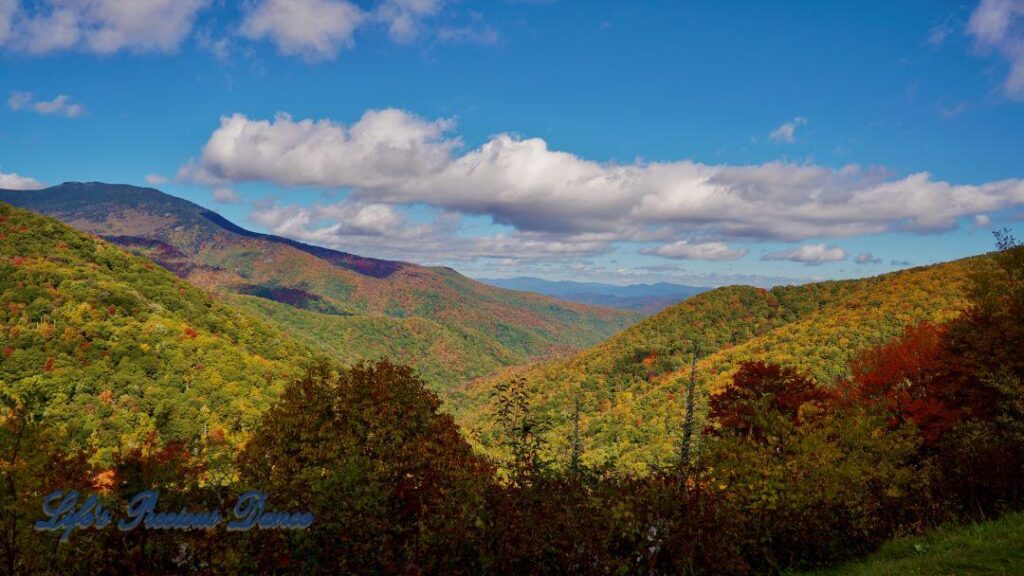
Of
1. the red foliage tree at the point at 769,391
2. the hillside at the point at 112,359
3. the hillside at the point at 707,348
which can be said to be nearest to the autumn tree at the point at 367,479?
the hillside at the point at 707,348

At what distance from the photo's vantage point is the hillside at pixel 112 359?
52844mm

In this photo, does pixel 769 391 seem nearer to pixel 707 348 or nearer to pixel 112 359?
pixel 112 359

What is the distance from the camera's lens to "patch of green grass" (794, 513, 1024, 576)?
1093cm

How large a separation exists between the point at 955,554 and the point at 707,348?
139495 mm

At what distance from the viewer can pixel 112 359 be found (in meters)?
61.9

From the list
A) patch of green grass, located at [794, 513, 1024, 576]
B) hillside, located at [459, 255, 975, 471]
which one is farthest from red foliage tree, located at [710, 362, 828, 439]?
patch of green grass, located at [794, 513, 1024, 576]

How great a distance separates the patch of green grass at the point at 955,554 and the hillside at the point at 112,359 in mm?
43279

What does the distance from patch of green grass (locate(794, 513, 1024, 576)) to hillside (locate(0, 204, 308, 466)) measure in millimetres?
43279

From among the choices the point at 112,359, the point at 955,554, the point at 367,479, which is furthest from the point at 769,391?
the point at 112,359

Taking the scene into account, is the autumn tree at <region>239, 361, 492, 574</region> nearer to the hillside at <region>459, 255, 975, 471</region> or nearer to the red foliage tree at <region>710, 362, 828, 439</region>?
the hillside at <region>459, 255, 975, 471</region>

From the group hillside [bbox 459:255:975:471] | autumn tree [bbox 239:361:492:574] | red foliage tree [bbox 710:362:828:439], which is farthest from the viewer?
hillside [bbox 459:255:975:471]

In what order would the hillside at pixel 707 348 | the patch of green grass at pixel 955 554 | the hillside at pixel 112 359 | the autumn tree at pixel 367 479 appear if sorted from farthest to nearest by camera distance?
the hillside at pixel 707 348
the hillside at pixel 112 359
the autumn tree at pixel 367 479
the patch of green grass at pixel 955 554

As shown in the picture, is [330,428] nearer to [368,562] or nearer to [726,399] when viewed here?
[368,562]

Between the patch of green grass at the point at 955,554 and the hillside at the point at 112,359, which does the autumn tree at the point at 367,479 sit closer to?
the patch of green grass at the point at 955,554
